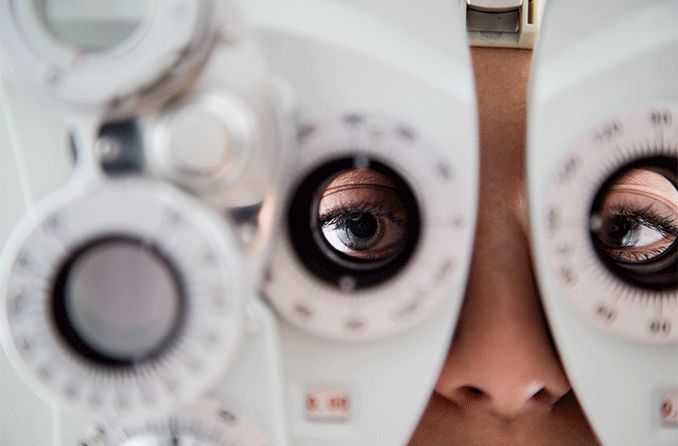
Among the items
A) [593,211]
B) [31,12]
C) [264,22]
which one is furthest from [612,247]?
[31,12]

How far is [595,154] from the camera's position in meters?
0.42

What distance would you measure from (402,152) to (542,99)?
9 centimetres

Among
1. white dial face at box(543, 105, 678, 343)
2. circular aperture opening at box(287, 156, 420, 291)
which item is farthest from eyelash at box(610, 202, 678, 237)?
circular aperture opening at box(287, 156, 420, 291)

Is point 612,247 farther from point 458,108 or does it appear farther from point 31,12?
point 31,12

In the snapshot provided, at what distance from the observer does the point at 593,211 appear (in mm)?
431

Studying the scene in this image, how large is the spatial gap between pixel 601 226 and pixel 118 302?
0.94 feet

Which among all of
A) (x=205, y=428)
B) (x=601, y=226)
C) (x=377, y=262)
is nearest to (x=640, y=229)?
(x=601, y=226)

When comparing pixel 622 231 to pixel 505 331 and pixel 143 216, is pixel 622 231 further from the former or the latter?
pixel 143 216

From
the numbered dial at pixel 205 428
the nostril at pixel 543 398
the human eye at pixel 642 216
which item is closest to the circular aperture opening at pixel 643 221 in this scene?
the human eye at pixel 642 216

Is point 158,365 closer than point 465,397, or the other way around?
point 158,365

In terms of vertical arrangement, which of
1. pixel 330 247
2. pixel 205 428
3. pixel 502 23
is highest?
pixel 502 23

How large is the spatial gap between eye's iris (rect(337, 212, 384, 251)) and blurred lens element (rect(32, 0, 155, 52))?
0.24m

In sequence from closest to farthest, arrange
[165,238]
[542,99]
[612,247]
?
[165,238] → [542,99] → [612,247]

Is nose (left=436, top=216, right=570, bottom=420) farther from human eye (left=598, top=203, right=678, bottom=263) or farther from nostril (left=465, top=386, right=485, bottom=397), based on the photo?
human eye (left=598, top=203, right=678, bottom=263)
